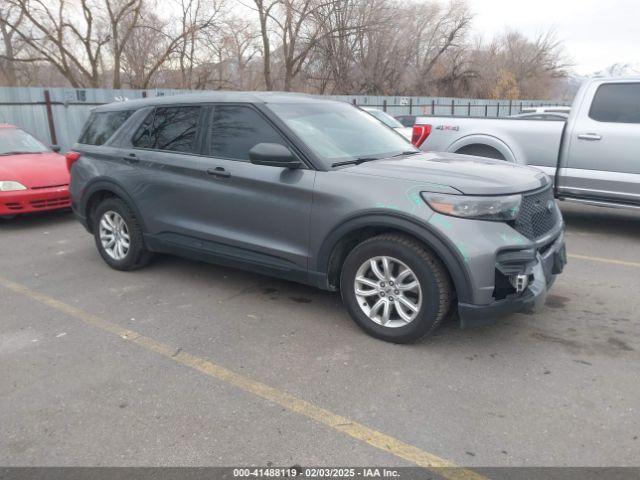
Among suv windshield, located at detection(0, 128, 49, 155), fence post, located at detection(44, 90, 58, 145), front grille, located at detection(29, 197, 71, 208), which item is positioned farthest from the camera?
fence post, located at detection(44, 90, 58, 145)

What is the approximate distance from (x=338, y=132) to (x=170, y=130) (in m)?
1.61

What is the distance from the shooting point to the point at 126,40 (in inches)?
990

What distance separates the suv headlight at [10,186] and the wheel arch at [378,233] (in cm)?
535

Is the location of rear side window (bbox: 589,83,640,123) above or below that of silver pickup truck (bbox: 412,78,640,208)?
above

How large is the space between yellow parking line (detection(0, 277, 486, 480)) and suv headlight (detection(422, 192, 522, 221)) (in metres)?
1.45

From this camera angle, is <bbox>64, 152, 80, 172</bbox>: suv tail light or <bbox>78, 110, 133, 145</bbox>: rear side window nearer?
<bbox>78, 110, 133, 145</bbox>: rear side window

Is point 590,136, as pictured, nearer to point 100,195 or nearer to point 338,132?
point 338,132

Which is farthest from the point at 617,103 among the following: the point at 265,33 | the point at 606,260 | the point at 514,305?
the point at 265,33

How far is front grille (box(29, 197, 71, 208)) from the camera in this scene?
7320 millimetres

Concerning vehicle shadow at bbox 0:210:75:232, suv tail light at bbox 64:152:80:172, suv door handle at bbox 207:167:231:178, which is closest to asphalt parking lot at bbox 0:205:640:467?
suv door handle at bbox 207:167:231:178

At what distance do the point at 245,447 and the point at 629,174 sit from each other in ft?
18.8

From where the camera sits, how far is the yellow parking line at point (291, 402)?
8.21ft

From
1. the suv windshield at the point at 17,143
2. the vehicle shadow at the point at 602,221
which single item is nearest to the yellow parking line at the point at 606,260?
the vehicle shadow at the point at 602,221

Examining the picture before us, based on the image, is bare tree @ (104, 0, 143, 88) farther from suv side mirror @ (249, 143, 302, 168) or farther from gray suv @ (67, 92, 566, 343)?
suv side mirror @ (249, 143, 302, 168)
